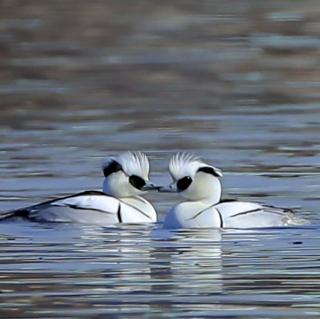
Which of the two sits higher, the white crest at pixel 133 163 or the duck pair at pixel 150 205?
the white crest at pixel 133 163

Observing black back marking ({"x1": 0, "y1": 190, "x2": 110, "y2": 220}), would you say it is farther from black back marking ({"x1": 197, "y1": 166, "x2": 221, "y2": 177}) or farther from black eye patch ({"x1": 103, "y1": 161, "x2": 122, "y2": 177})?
black back marking ({"x1": 197, "y1": 166, "x2": 221, "y2": 177})

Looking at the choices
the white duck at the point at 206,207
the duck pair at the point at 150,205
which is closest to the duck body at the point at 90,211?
the duck pair at the point at 150,205

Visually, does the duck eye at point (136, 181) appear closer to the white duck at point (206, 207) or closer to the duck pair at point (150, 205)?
the duck pair at point (150, 205)

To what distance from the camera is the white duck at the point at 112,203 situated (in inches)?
642

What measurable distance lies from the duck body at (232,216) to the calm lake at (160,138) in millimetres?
152

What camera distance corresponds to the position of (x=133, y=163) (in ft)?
56.1

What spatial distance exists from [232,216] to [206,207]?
0.55m

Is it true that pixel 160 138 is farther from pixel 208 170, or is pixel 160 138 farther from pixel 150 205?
pixel 208 170

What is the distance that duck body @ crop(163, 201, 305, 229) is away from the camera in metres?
15.5

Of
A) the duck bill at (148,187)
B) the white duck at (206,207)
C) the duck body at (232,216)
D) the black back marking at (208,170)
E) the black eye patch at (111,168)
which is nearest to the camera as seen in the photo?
the duck body at (232,216)

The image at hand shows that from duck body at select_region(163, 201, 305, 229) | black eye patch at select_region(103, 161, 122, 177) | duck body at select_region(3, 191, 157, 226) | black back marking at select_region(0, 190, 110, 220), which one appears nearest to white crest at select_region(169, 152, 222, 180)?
duck body at select_region(163, 201, 305, 229)

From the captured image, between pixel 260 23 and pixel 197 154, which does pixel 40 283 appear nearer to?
pixel 197 154

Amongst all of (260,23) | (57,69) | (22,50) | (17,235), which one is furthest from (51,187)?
(260,23)

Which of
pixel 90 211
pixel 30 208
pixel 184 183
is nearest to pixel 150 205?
pixel 90 211
